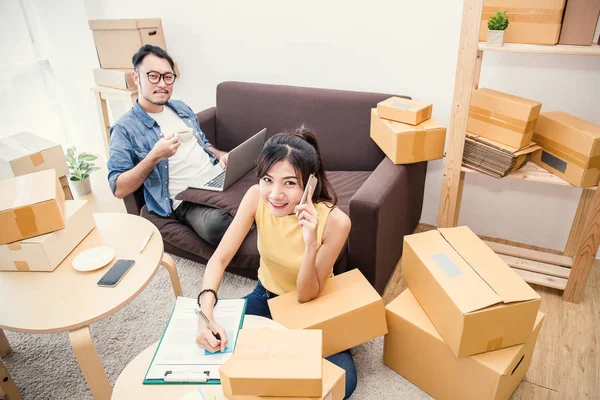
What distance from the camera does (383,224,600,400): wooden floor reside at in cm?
167

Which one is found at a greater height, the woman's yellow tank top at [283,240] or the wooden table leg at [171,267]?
the woman's yellow tank top at [283,240]

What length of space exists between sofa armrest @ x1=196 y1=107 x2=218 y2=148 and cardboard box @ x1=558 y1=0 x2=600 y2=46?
1.98m

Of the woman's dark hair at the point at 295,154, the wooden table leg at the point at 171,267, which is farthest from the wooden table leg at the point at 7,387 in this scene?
the woman's dark hair at the point at 295,154

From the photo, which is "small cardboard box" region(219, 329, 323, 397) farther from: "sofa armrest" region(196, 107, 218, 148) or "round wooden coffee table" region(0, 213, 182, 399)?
"sofa armrest" region(196, 107, 218, 148)

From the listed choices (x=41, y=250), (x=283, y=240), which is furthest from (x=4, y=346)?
(x=283, y=240)

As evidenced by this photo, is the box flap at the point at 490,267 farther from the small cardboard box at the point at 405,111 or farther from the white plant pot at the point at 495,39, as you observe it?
the white plant pot at the point at 495,39

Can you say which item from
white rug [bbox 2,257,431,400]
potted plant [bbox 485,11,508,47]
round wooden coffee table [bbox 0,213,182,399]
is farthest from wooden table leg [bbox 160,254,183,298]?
potted plant [bbox 485,11,508,47]

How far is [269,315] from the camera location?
1.74m

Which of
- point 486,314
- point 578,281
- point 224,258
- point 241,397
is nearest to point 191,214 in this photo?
point 224,258

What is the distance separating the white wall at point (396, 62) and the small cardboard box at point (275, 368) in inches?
70.5

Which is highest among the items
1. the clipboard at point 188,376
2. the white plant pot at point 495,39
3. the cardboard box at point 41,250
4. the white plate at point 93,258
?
the white plant pot at point 495,39

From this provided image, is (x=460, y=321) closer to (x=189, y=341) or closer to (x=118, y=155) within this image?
(x=189, y=341)

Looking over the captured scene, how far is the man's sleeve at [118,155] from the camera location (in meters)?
2.14

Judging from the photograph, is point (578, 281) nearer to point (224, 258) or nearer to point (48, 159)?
point (224, 258)
